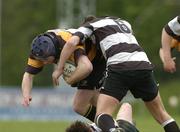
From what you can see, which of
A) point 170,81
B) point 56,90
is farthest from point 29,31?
point 56,90

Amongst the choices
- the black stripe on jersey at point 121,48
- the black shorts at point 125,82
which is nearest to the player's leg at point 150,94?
the black shorts at point 125,82

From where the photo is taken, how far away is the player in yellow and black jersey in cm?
1052

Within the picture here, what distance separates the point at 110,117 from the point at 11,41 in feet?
143

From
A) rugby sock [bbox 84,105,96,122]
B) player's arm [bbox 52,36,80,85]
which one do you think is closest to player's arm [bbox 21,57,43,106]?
player's arm [bbox 52,36,80,85]

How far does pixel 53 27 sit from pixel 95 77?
37.5 metres

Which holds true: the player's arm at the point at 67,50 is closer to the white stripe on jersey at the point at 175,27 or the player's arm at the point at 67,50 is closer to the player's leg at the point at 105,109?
the player's leg at the point at 105,109

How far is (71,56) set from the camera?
10594 millimetres

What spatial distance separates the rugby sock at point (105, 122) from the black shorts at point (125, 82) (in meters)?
0.32

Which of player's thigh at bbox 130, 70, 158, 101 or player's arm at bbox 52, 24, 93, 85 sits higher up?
player's arm at bbox 52, 24, 93, 85

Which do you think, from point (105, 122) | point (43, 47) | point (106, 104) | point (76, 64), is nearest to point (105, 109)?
point (106, 104)

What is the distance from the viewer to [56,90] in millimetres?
29375

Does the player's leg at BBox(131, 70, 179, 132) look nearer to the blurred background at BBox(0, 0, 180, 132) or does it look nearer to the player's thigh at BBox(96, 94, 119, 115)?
the player's thigh at BBox(96, 94, 119, 115)

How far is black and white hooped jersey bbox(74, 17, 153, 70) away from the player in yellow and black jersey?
22 centimetres

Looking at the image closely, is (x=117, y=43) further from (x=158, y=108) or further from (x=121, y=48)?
(x=158, y=108)
